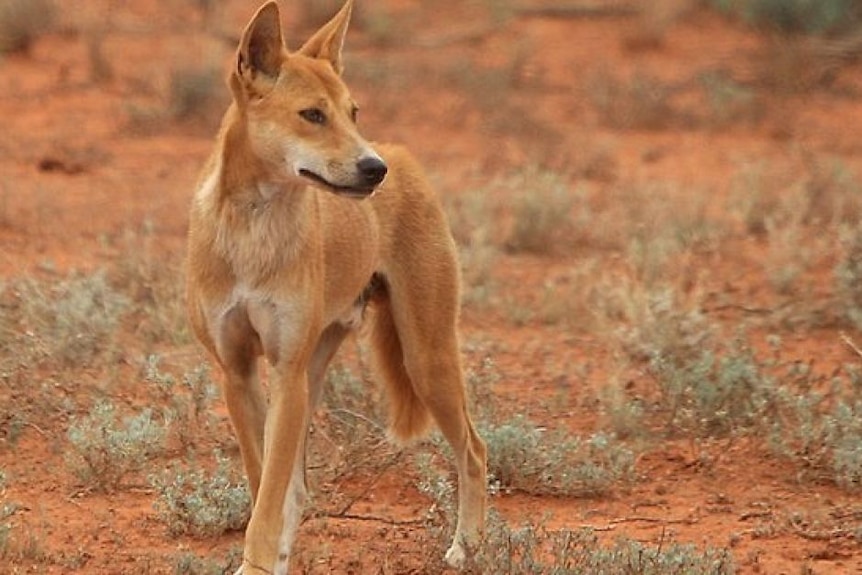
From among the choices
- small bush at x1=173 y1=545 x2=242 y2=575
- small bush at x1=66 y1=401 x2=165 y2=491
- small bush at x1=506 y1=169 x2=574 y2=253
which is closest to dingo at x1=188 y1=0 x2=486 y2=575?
small bush at x1=173 y1=545 x2=242 y2=575

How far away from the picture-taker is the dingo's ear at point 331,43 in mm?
5395

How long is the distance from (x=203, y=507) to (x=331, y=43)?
149 centimetres

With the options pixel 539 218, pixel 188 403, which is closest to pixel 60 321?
pixel 188 403

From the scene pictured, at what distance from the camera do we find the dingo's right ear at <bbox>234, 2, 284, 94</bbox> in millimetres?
5098

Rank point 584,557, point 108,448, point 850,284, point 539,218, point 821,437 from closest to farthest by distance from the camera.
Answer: point 584,557
point 108,448
point 821,437
point 850,284
point 539,218

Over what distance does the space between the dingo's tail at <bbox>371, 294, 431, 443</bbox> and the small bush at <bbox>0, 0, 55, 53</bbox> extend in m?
8.96

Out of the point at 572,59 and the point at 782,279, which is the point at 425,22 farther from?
the point at 782,279

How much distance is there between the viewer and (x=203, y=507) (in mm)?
5871

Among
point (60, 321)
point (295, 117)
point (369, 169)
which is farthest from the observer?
point (60, 321)

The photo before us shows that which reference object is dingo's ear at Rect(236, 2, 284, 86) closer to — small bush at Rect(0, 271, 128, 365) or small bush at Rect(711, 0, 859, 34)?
small bush at Rect(0, 271, 128, 365)

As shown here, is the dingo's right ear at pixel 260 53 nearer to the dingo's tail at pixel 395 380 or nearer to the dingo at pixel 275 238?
the dingo at pixel 275 238

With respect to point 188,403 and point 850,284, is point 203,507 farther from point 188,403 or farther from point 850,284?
point 850,284

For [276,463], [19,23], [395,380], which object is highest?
[276,463]

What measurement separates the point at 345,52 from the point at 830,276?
6491 mm
